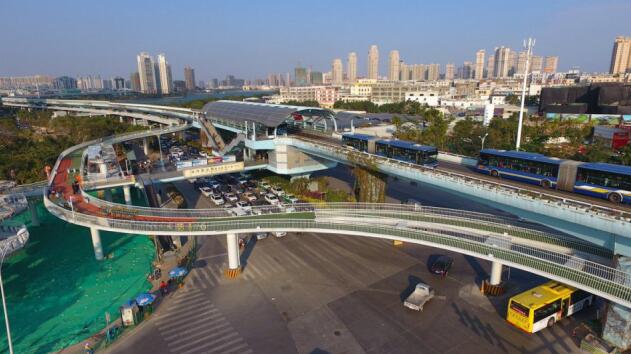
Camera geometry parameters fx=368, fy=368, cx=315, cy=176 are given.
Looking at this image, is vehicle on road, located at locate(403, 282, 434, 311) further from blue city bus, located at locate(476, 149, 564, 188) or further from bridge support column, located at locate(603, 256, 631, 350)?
blue city bus, located at locate(476, 149, 564, 188)

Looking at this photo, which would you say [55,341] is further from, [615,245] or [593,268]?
[615,245]

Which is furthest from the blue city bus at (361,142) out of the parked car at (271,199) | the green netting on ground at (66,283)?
the green netting on ground at (66,283)

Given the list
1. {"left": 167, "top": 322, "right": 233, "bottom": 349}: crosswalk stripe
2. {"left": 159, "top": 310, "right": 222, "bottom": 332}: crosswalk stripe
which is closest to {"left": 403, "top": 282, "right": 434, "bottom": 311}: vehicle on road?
{"left": 167, "top": 322, "right": 233, "bottom": 349}: crosswalk stripe

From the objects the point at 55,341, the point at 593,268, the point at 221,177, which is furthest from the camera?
the point at 221,177

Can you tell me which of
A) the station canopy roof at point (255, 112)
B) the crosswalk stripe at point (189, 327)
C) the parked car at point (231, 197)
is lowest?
the crosswalk stripe at point (189, 327)

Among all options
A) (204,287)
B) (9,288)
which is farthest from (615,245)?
(9,288)

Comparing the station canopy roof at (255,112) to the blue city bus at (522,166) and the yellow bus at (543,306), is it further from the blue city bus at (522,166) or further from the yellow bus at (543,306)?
the yellow bus at (543,306)
